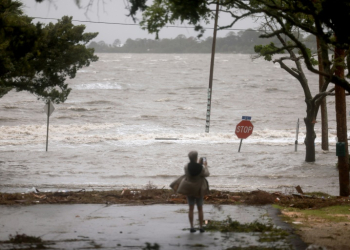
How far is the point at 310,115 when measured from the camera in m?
22.0

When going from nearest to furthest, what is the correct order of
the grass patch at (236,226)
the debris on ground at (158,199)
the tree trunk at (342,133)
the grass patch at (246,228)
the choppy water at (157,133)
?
1. the grass patch at (246,228)
2. the grass patch at (236,226)
3. the debris on ground at (158,199)
4. the tree trunk at (342,133)
5. the choppy water at (157,133)

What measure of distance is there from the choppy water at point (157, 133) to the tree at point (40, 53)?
3298 millimetres

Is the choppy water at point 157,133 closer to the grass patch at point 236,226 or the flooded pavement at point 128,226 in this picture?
the flooded pavement at point 128,226

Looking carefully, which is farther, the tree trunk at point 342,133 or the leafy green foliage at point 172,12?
the tree trunk at point 342,133

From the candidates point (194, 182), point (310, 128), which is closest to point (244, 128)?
point (310, 128)

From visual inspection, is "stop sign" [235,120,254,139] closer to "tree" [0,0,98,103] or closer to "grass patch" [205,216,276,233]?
"tree" [0,0,98,103]

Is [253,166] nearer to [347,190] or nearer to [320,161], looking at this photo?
[320,161]

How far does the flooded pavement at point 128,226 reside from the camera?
840cm

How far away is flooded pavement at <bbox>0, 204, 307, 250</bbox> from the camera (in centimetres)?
840

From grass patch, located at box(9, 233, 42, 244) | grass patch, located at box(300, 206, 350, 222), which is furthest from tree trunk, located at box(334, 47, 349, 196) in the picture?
grass patch, located at box(9, 233, 42, 244)

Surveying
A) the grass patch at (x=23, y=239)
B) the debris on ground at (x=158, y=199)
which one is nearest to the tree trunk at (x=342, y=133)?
the debris on ground at (x=158, y=199)

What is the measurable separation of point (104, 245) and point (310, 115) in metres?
15.1

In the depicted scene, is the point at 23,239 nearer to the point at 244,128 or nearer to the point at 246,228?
the point at 246,228

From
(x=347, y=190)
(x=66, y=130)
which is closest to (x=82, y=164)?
(x=347, y=190)
